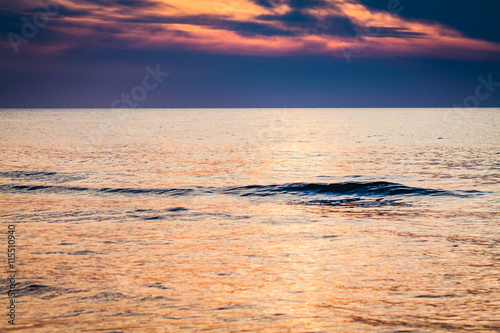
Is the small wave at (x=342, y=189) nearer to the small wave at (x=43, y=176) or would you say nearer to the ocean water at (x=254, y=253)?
the ocean water at (x=254, y=253)

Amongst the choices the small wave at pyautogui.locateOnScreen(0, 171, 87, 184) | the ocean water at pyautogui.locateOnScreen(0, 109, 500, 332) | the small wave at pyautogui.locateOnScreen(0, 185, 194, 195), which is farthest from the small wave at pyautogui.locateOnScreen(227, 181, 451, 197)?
the small wave at pyautogui.locateOnScreen(0, 171, 87, 184)

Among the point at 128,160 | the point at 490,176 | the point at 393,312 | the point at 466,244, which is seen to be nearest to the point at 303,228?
the point at 466,244

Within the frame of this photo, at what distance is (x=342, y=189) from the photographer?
2981 centimetres

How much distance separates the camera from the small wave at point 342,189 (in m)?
28.1

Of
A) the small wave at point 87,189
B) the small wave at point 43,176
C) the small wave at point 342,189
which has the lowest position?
the small wave at point 342,189

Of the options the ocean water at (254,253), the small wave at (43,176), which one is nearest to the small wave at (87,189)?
the ocean water at (254,253)

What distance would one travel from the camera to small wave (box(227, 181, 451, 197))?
28.1 m

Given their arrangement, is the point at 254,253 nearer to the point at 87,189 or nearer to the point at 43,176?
the point at 87,189

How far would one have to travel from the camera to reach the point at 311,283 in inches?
465

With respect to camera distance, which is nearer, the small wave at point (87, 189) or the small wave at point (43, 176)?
the small wave at point (87, 189)

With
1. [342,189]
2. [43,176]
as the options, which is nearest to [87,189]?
[43,176]

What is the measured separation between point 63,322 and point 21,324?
34.4 inches

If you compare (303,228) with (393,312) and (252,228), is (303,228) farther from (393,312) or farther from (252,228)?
(393,312)

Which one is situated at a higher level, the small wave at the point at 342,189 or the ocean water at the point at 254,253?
the ocean water at the point at 254,253
